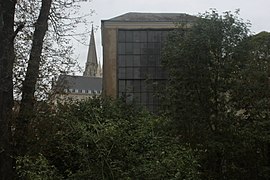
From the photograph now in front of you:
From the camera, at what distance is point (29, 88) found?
1557 centimetres

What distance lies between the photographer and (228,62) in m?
17.5

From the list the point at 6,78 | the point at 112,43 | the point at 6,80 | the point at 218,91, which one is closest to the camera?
the point at 6,78

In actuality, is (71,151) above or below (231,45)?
below

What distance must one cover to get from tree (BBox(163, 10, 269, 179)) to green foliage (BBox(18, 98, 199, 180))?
321 centimetres

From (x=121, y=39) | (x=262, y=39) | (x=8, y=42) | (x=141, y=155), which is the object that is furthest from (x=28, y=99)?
(x=121, y=39)

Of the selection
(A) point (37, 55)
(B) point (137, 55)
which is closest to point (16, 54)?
(A) point (37, 55)

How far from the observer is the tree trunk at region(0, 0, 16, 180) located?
1420cm

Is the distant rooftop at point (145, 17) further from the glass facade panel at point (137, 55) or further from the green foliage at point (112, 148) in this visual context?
the green foliage at point (112, 148)

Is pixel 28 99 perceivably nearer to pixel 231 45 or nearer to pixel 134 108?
pixel 134 108

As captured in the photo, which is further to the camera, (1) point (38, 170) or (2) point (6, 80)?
(2) point (6, 80)

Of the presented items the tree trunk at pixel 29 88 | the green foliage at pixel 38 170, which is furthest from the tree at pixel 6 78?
the green foliage at pixel 38 170

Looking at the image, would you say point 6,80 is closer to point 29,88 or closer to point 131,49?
point 29,88

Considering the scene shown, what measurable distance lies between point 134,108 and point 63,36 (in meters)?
3.11

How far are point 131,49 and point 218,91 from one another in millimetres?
10819
